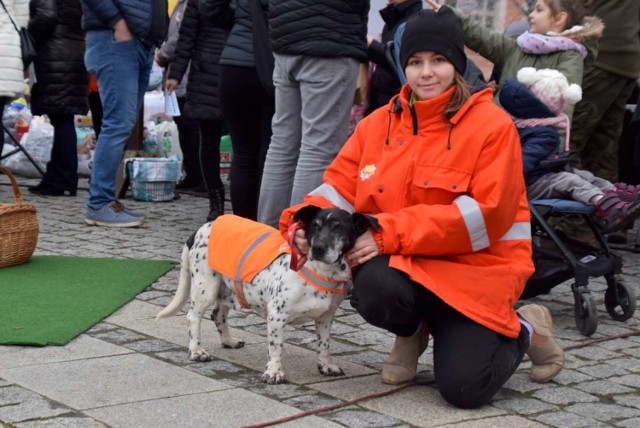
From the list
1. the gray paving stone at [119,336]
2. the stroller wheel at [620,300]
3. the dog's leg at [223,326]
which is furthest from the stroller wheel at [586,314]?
the gray paving stone at [119,336]

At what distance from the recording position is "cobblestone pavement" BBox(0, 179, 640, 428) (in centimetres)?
394

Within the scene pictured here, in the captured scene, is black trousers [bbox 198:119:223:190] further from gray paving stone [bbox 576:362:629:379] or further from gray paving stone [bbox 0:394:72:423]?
gray paving stone [bbox 0:394:72:423]

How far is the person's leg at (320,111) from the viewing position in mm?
5879

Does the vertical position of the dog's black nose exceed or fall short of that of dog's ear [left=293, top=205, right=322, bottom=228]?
it falls short

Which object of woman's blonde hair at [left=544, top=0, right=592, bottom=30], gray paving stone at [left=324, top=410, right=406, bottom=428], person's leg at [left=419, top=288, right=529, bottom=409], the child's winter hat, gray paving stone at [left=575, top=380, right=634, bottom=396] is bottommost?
gray paving stone at [left=575, top=380, right=634, bottom=396]

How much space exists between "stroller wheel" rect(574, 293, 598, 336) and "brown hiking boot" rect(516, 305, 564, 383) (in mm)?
923

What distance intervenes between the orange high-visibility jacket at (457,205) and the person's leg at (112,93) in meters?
4.12

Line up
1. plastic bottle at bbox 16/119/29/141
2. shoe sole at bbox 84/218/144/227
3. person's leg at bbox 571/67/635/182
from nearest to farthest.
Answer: person's leg at bbox 571/67/635/182 → shoe sole at bbox 84/218/144/227 → plastic bottle at bbox 16/119/29/141

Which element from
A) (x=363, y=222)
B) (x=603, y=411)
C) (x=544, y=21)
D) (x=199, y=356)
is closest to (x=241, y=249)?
(x=199, y=356)

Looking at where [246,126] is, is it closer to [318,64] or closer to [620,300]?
[318,64]

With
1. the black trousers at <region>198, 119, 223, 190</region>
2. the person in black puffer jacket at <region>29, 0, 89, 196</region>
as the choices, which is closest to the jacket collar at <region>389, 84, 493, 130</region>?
the black trousers at <region>198, 119, 223, 190</region>

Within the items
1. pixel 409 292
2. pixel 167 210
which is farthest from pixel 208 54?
pixel 409 292

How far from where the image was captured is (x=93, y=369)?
452cm

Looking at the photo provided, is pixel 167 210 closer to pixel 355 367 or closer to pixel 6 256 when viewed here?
pixel 6 256
